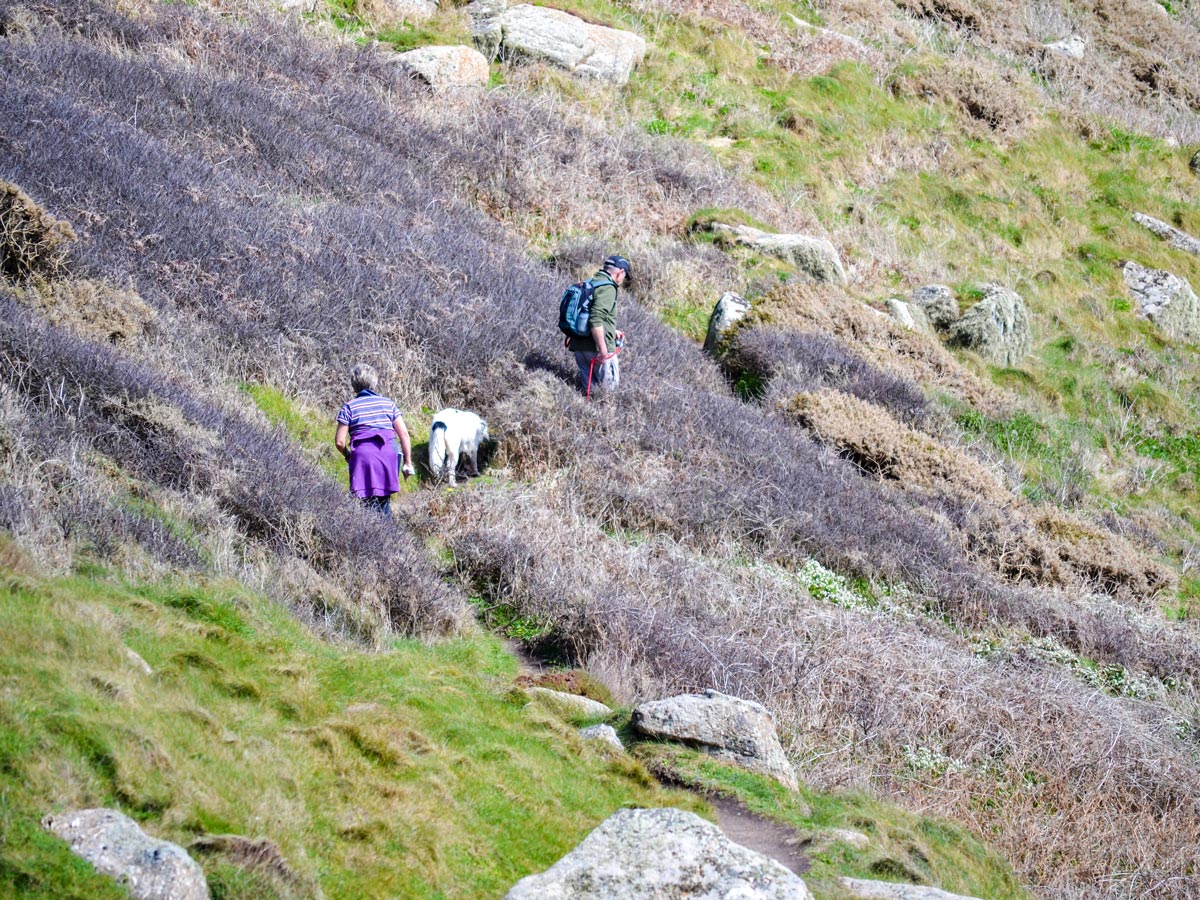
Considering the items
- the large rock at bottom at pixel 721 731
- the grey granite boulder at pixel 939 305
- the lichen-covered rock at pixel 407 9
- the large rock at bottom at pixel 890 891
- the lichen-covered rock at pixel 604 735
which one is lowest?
the lichen-covered rock at pixel 604 735

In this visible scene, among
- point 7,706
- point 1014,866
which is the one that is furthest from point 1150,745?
point 7,706

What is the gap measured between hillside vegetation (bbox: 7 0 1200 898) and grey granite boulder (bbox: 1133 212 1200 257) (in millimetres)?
1453

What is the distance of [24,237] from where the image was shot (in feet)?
27.2

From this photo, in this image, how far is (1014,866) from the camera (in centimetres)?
571

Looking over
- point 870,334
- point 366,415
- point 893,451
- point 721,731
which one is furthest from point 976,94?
point 721,731

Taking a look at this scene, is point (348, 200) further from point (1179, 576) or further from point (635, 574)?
point (1179, 576)

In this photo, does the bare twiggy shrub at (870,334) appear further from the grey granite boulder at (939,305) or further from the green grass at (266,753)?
the green grass at (266,753)

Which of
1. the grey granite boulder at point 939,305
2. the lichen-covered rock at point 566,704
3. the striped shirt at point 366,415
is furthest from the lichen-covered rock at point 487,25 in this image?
the lichen-covered rock at point 566,704

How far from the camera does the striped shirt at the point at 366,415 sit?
7688 mm

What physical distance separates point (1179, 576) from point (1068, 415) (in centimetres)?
472

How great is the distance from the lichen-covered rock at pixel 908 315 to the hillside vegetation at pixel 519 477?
473mm

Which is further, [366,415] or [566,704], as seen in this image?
[366,415]

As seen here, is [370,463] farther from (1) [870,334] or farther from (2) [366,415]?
(1) [870,334]

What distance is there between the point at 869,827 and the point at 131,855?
11.3 ft
